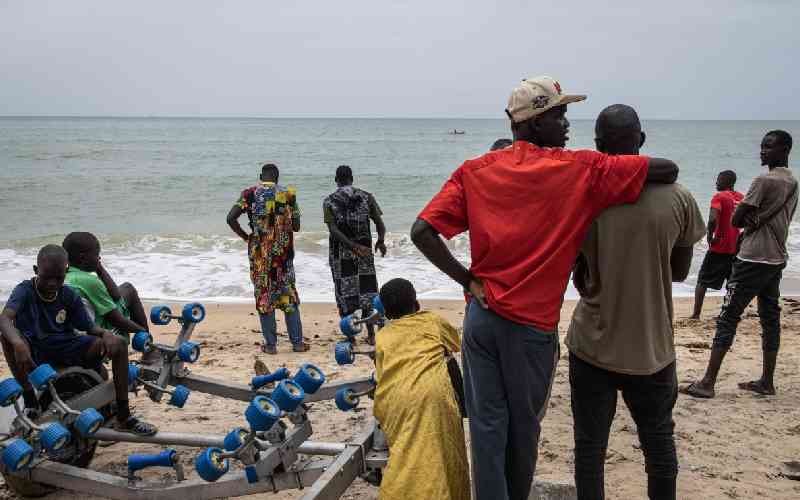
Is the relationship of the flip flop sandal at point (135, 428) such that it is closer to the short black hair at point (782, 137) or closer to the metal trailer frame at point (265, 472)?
the metal trailer frame at point (265, 472)

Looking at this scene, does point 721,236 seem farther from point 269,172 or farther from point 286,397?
point 286,397

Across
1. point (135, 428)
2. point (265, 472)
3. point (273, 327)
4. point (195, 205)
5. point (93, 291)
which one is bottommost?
point (195, 205)

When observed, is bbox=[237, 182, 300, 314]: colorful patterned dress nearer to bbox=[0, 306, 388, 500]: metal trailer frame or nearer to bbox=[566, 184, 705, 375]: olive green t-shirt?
bbox=[0, 306, 388, 500]: metal trailer frame

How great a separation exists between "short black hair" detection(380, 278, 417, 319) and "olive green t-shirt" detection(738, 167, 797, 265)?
2.59 meters

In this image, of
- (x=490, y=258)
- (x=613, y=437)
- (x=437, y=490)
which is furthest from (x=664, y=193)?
(x=613, y=437)

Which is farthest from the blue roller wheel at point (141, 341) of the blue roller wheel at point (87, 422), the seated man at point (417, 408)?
the seated man at point (417, 408)

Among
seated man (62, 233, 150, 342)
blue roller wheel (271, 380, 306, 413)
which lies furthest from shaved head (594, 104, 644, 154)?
seated man (62, 233, 150, 342)

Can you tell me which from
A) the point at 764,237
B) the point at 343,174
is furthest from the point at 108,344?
the point at 764,237

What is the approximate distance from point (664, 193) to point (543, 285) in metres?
0.55

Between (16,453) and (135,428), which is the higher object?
(16,453)

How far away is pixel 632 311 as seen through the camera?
2.66 metres

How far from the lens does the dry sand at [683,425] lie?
3.74 meters

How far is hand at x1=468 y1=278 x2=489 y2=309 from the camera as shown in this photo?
101 inches

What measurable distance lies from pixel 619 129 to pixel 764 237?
2493 mm
